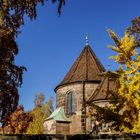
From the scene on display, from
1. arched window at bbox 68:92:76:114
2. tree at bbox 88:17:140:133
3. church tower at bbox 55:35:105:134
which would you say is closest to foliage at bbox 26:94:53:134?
church tower at bbox 55:35:105:134

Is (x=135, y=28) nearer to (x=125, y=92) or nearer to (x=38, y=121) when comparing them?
(x=125, y=92)

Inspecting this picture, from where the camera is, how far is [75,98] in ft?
128

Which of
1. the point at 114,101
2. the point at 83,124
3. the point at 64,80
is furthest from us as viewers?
the point at 64,80

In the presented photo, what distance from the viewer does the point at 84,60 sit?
136 feet

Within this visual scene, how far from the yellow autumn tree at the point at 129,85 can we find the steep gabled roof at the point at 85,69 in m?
20.6

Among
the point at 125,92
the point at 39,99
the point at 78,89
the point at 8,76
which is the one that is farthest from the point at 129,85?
the point at 39,99

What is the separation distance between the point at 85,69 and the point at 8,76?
87.0 feet

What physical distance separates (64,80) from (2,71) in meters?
27.4

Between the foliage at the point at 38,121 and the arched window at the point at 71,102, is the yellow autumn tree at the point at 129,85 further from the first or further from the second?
the foliage at the point at 38,121

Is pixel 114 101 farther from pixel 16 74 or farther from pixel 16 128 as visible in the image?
pixel 16 128

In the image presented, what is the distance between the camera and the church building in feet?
124

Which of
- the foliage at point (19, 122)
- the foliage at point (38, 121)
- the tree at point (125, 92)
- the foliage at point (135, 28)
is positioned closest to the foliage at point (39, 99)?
the foliage at point (38, 121)

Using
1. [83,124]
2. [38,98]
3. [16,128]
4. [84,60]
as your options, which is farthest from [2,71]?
[38,98]

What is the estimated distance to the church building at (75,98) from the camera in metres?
37.8
